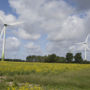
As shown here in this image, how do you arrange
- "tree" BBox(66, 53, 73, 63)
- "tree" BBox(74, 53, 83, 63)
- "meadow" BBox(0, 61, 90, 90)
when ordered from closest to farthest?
"meadow" BBox(0, 61, 90, 90) → "tree" BBox(74, 53, 83, 63) → "tree" BBox(66, 53, 73, 63)

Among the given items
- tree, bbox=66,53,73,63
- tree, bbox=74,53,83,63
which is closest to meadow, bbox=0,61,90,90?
tree, bbox=74,53,83,63

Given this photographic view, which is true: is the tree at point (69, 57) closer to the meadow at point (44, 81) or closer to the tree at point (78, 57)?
the tree at point (78, 57)

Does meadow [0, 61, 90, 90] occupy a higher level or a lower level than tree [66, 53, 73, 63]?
lower

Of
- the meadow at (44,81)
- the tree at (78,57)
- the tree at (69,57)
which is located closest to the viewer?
the meadow at (44,81)

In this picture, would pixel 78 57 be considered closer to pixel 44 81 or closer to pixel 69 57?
pixel 69 57

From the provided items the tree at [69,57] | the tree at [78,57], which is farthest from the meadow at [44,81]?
the tree at [69,57]

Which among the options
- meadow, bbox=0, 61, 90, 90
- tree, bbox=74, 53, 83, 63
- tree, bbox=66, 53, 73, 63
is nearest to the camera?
meadow, bbox=0, 61, 90, 90

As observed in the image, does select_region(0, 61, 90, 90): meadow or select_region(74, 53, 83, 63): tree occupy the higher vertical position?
select_region(74, 53, 83, 63): tree

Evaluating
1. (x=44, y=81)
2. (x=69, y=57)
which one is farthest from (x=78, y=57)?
(x=44, y=81)

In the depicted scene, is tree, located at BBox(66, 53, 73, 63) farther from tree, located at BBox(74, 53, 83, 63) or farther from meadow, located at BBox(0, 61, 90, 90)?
meadow, located at BBox(0, 61, 90, 90)

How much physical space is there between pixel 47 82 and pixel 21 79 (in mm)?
2748

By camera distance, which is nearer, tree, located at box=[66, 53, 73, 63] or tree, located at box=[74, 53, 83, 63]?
tree, located at box=[74, 53, 83, 63]

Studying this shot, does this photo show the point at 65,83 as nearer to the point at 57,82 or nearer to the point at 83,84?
the point at 57,82

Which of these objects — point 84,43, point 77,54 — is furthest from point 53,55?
point 84,43
